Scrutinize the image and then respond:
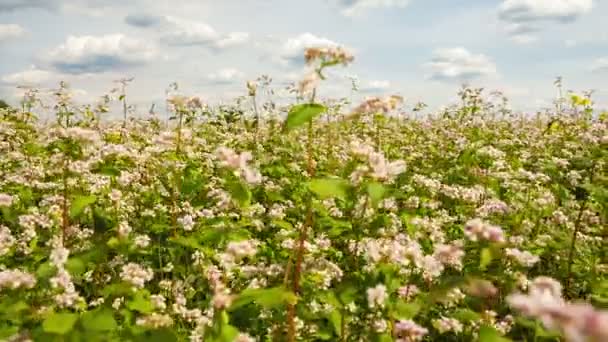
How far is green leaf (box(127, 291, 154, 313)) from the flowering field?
0.02m

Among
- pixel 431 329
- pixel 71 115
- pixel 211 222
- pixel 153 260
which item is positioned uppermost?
pixel 71 115

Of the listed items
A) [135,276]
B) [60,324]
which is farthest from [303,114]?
[60,324]

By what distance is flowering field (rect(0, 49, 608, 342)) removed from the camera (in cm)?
348

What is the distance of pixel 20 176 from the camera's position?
26.2 feet

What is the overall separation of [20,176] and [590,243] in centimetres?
662

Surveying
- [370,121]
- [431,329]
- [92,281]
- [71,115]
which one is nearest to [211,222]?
[92,281]

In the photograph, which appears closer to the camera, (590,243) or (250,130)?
(590,243)

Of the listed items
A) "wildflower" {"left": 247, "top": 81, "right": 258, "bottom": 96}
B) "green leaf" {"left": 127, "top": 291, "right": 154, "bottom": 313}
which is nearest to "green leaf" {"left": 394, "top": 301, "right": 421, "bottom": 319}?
"green leaf" {"left": 127, "top": 291, "right": 154, "bottom": 313}

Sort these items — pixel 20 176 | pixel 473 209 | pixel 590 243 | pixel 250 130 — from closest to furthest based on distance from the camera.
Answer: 1. pixel 590 243
2. pixel 473 209
3. pixel 20 176
4. pixel 250 130

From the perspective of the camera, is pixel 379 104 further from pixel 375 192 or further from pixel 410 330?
Answer: pixel 410 330

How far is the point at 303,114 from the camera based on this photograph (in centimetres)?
346

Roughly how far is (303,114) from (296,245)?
1.11 metres

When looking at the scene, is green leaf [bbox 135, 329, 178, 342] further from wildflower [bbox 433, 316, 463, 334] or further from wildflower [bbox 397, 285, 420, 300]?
wildflower [bbox 397, 285, 420, 300]

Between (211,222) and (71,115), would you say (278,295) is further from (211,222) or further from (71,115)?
(71,115)
